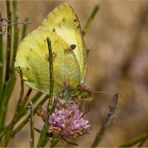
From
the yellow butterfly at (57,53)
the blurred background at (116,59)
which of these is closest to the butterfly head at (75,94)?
the yellow butterfly at (57,53)

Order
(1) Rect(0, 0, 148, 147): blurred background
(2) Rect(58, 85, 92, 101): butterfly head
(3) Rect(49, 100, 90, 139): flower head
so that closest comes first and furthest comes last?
(3) Rect(49, 100, 90, 139): flower head → (2) Rect(58, 85, 92, 101): butterfly head → (1) Rect(0, 0, 148, 147): blurred background

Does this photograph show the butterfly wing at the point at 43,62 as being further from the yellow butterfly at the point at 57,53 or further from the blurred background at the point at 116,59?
the blurred background at the point at 116,59

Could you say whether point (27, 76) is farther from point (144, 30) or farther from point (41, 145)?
point (144, 30)

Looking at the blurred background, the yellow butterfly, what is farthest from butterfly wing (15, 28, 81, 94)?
the blurred background

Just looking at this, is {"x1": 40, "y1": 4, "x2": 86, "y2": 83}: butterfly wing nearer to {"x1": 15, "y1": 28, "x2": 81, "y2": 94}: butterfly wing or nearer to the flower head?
{"x1": 15, "y1": 28, "x2": 81, "y2": 94}: butterfly wing

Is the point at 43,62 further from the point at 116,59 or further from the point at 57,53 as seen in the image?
the point at 116,59
